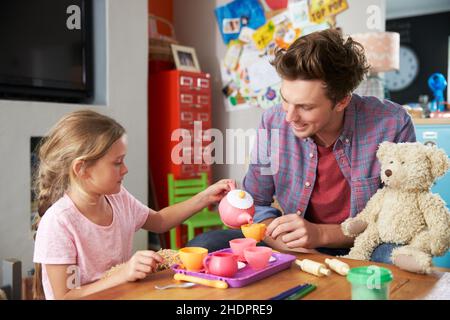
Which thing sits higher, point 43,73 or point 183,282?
point 43,73

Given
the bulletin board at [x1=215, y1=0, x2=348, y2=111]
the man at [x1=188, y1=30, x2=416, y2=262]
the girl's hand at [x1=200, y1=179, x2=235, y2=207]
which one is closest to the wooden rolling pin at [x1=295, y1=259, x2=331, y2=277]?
the man at [x1=188, y1=30, x2=416, y2=262]

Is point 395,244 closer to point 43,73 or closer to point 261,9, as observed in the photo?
point 43,73

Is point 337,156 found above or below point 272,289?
above

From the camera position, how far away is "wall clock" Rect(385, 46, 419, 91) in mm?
6707

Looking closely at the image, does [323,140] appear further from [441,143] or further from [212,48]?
[212,48]

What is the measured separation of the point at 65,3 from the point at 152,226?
1.68m

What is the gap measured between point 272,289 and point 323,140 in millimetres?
805

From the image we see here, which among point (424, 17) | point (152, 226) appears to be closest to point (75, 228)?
point (152, 226)

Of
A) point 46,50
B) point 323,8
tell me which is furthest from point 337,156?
point 323,8

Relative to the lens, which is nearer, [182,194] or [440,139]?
[440,139]

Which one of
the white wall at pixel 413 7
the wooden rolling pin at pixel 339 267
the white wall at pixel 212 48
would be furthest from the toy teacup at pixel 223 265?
the white wall at pixel 413 7

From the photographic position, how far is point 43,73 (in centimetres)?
256

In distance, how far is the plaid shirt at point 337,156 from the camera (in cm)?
156

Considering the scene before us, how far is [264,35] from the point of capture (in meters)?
3.48
